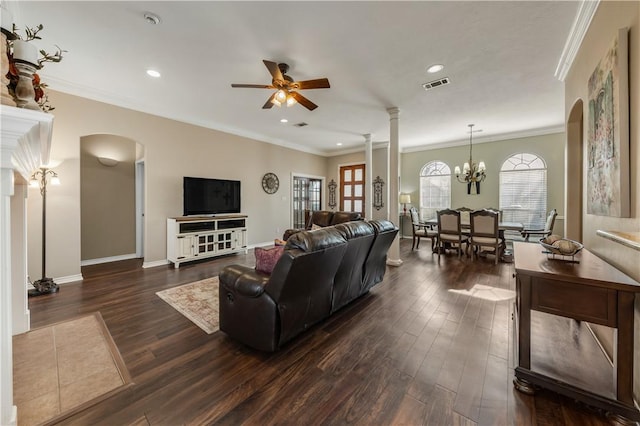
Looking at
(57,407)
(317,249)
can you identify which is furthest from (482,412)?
A: (57,407)

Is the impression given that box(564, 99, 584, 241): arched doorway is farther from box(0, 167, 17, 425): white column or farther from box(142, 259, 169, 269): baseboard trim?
box(142, 259, 169, 269): baseboard trim

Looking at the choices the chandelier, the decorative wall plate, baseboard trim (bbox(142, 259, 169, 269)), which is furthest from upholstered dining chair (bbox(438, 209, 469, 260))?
baseboard trim (bbox(142, 259, 169, 269))

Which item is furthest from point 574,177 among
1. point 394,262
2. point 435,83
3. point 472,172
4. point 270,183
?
point 270,183

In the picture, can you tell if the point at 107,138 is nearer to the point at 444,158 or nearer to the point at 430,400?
the point at 430,400

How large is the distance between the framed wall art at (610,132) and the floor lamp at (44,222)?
5.89m

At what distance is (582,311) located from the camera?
140 cm

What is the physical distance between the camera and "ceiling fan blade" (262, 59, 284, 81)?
2.53 metres

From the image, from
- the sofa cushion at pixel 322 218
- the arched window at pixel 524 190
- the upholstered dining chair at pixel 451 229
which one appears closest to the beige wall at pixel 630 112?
the upholstered dining chair at pixel 451 229

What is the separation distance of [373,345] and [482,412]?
840 millimetres

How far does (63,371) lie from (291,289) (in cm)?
176

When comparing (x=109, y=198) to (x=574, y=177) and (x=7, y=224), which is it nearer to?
(x=7, y=224)

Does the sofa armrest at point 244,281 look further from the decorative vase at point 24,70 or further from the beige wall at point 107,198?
the beige wall at point 107,198

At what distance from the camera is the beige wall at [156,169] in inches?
140

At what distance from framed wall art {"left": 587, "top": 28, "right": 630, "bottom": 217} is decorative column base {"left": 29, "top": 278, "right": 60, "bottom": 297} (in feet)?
19.3
